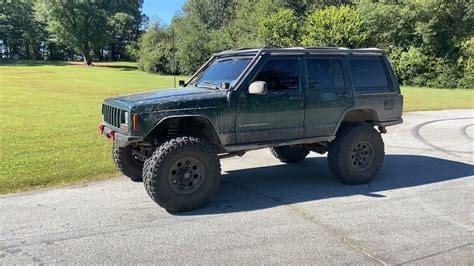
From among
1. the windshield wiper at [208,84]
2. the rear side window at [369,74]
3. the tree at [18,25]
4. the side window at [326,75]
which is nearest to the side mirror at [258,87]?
the windshield wiper at [208,84]

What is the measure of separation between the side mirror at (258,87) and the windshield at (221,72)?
1.09 feet

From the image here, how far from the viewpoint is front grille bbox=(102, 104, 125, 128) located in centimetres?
549

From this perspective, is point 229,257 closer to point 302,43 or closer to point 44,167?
point 44,167

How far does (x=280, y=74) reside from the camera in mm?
6113

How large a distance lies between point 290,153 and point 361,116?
1.64 meters

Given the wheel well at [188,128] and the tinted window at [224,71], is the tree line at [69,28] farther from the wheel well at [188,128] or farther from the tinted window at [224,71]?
the wheel well at [188,128]

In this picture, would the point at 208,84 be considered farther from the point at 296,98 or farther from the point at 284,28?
the point at 284,28

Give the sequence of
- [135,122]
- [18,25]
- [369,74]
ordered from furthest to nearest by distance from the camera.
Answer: [18,25] → [369,74] → [135,122]

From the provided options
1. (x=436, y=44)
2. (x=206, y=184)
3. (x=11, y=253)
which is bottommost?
(x=11, y=253)

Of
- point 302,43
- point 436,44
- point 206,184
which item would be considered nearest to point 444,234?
point 206,184

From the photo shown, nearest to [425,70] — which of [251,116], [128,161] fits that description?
[251,116]

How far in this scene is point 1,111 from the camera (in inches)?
604

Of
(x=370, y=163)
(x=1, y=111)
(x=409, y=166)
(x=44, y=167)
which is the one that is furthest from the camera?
(x=1, y=111)

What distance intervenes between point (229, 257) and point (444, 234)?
7.89 ft
